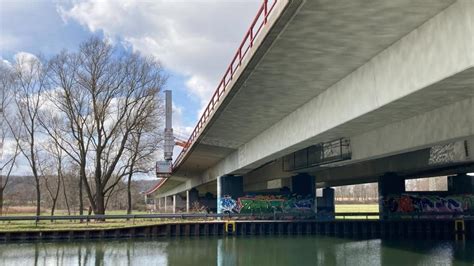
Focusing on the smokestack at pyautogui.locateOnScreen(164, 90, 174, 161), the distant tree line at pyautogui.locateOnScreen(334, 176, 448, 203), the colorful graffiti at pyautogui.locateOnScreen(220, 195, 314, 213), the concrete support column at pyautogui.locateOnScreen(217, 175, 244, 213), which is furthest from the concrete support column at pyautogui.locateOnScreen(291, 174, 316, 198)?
the distant tree line at pyautogui.locateOnScreen(334, 176, 448, 203)

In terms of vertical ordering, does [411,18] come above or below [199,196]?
above

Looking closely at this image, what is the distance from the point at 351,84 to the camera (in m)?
16.0

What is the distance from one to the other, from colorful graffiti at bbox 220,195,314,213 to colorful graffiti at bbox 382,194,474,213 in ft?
24.2

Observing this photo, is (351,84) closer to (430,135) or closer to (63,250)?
(430,135)

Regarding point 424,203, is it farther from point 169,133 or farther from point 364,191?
point 364,191

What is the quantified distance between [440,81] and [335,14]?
2.99 meters

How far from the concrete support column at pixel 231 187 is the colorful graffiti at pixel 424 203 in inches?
513

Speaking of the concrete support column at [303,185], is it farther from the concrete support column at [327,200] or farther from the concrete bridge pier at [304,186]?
the concrete support column at [327,200]

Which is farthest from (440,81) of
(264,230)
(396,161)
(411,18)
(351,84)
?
(264,230)

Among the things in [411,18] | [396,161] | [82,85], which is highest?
[82,85]

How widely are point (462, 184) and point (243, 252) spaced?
75.2ft

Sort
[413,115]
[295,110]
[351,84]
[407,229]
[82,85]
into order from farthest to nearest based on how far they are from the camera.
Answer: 1. [82,85]
2. [407,229]
3. [295,110]
4. [413,115]
5. [351,84]

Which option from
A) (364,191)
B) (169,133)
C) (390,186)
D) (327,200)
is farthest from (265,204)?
(364,191)

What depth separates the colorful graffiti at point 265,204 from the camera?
43031mm
